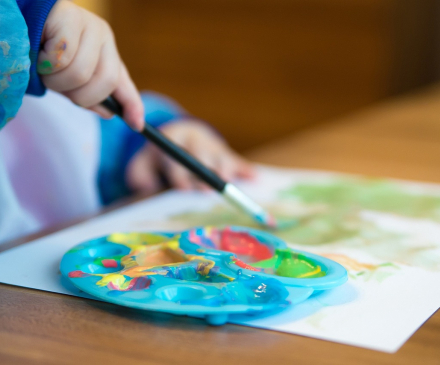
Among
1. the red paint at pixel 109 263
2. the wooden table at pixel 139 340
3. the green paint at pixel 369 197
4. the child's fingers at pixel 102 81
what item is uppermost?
the child's fingers at pixel 102 81

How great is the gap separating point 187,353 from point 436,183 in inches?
17.0

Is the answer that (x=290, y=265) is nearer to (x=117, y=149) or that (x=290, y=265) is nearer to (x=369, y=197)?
(x=369, y=197)

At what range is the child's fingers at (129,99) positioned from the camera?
1.34ft

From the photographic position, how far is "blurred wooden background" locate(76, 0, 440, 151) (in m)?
1.98

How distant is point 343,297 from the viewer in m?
0.32

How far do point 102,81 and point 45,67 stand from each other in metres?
0.04

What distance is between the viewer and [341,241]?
1.39ft

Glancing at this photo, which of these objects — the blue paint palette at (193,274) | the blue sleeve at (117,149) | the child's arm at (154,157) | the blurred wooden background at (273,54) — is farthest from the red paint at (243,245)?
the blurred wooden background at (273,54)

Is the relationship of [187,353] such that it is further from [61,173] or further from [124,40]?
[124,40]

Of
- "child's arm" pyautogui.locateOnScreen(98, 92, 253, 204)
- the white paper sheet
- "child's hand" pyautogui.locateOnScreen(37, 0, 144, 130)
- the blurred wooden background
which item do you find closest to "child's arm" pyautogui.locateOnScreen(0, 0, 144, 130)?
"child's hand" pyautogui.locateOnScreen(37, 0, 144, 130)

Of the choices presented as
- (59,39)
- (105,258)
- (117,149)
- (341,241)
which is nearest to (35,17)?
(59,39)

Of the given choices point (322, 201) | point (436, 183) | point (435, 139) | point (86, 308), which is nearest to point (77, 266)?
point (86, 308)

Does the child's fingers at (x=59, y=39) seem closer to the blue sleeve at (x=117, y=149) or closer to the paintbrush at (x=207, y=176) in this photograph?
the paintbrush at (x=207, y=176)

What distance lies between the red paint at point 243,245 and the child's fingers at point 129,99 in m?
0.10
